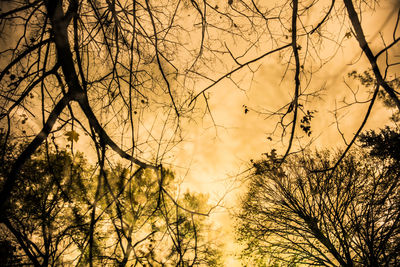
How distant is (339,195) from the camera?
21.2 ft

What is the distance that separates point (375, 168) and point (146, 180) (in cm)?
926

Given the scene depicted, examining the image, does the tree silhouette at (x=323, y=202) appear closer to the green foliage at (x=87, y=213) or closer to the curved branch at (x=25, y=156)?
the green foliage at (x=87, y=213)

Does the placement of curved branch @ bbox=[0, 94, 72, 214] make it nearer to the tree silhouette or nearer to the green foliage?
the green foliage

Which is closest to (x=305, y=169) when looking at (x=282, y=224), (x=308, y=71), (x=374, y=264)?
(x=282, y=224)

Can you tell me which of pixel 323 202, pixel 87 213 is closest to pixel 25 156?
pixel 87 213

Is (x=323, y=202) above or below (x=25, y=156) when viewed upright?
below

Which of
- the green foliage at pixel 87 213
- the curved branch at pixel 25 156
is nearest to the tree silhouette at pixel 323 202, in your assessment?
the green foliage at pixel 87 213

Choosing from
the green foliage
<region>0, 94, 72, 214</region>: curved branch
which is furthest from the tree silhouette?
<region>0, 94, 72, 214</region>: curved branch

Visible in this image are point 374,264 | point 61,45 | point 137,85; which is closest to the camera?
point 61,45

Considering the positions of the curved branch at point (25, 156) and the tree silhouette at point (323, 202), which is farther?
the tree silhouette at point (323, 202)

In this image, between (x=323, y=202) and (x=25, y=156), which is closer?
(x=25, y=156)

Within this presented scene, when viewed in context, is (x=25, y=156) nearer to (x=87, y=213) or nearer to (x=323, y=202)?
(x=87, y=213)

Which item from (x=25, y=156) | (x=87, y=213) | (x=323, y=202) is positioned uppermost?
(x=87, y=213)

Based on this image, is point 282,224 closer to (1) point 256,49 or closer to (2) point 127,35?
(1) point 256,49
